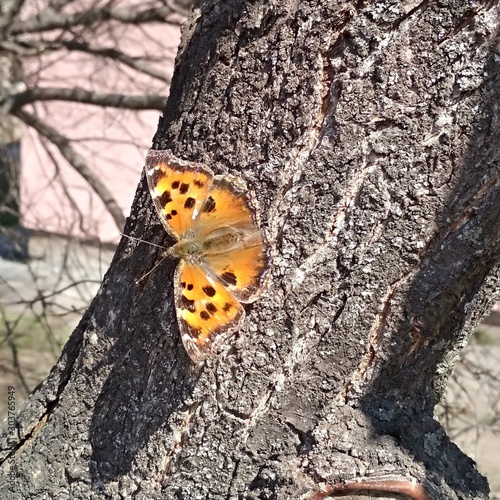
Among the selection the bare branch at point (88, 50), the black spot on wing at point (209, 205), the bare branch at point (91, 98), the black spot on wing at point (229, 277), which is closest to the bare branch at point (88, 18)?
the bare branch at point (88, 50)

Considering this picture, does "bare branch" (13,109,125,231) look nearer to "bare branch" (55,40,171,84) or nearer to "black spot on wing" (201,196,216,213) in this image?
"bare branch" (55,40,171,84)

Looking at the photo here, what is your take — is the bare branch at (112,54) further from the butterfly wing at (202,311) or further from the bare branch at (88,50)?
the butterfly wing at (202,311)

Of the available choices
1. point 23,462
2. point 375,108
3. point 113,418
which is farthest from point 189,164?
point 23,462

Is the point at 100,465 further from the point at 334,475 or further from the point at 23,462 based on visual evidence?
the point at 334,475

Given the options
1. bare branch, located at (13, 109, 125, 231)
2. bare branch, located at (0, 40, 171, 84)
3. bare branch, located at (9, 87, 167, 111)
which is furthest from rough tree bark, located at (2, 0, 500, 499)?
bare branch, located at (0, 40, 171, 84)

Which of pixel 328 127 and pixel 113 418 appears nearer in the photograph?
pixel 328 127

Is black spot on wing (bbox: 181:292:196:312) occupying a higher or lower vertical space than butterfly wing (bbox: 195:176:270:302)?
lower

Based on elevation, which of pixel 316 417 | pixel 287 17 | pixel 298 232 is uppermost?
pixel 287 17

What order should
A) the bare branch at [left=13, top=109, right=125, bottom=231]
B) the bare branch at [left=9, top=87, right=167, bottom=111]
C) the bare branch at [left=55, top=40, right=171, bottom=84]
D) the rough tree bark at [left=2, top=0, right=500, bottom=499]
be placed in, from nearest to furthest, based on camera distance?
the rough tree bark at [left=2, top=0, right=500, bottom=499], the bare branch at [left=9, top=87, right=167, bottom=111], the bare branch at [left=13, top=109, right=125, bottom=231], the bare branch at [left=55, top=40, right=171, bottom=84]
